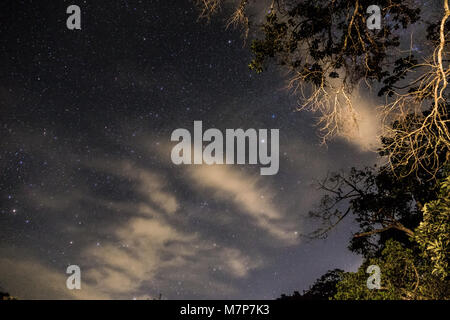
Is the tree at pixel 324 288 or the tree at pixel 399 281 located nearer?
the tree at pixel 399 281

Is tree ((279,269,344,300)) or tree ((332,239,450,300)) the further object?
tree ((279,269,344,300))

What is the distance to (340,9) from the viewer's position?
531 cm

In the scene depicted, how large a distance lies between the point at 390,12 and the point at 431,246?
493 cm

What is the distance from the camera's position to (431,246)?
19.9 ft

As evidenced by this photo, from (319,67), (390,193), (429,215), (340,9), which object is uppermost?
(340,9)

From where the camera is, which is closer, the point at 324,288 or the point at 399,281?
the point at 399,281
